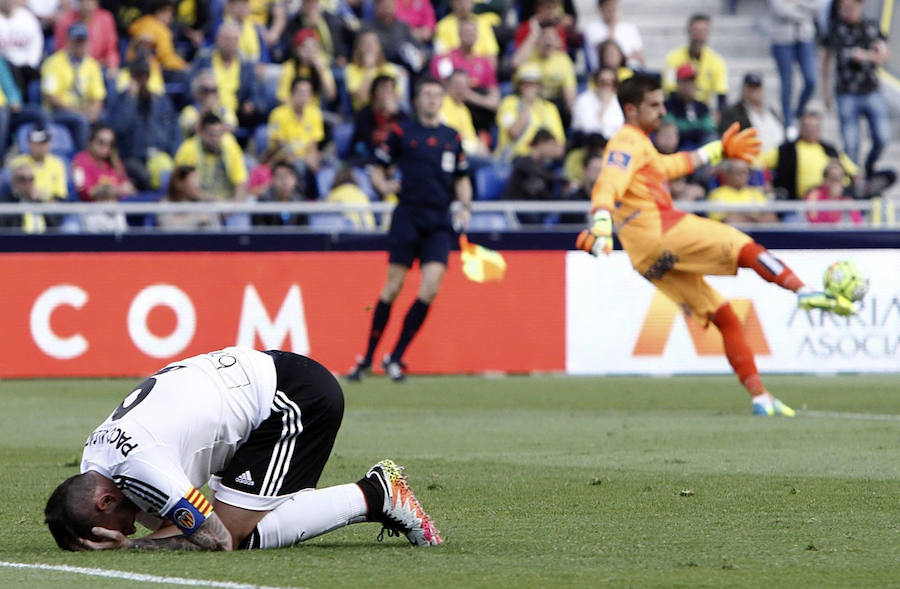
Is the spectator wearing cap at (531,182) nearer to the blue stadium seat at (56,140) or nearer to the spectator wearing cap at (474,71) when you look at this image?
the spectator wearing cap at (474,71)

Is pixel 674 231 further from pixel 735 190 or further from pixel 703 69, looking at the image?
pixel 703 69

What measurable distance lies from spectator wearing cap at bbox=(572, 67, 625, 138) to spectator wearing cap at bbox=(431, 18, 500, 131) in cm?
97

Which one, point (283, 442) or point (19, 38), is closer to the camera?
point (283, 442)

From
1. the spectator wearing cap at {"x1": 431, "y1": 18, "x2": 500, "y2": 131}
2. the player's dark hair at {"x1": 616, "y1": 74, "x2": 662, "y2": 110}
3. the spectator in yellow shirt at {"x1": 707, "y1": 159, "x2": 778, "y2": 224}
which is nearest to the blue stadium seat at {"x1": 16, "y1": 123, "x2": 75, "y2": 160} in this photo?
the spectator wearing cap at {"x1": 431, "y1": 18, "x2": 500, "y2": 131}

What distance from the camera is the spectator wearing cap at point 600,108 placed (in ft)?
63.5

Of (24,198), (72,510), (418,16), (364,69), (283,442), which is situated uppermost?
(418,16)

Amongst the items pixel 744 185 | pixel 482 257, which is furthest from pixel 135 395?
pixel 744 185

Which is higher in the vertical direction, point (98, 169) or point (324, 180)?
point (98, 169)

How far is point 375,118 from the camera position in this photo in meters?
18.5

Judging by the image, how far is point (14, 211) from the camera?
15852 millimetres

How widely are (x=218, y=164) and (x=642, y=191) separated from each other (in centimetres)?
676

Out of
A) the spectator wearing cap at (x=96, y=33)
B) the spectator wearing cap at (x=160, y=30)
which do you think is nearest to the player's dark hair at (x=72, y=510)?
the spectator wearing cap at (x=96, y=33)

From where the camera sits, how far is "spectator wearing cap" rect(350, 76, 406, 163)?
18.2 meters

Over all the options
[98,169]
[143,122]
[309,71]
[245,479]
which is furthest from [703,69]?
[245,479]
